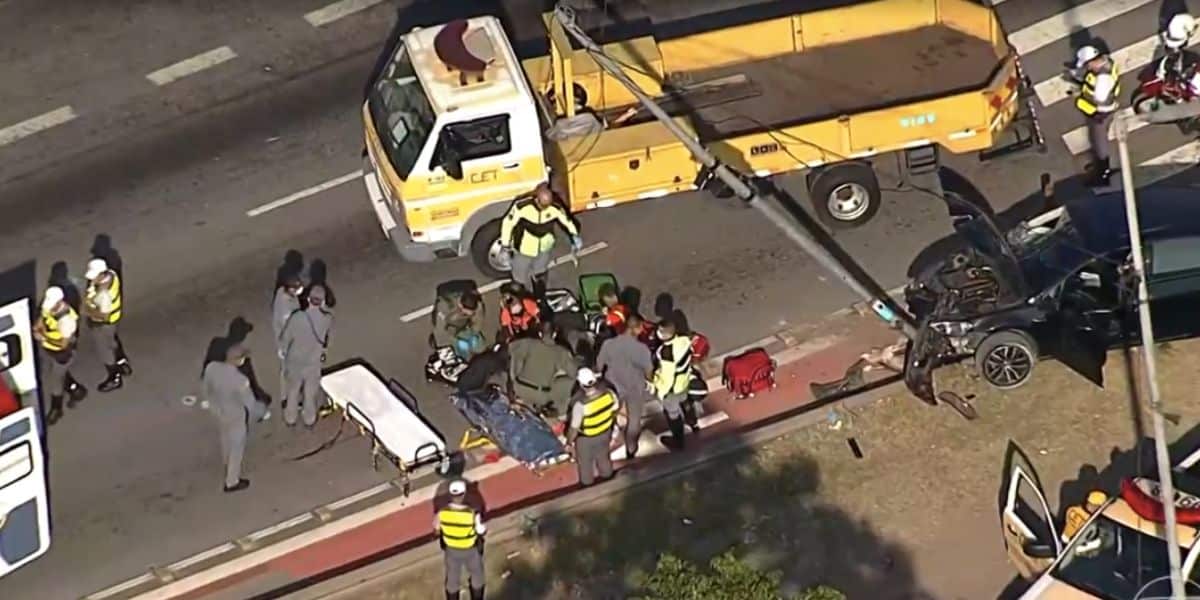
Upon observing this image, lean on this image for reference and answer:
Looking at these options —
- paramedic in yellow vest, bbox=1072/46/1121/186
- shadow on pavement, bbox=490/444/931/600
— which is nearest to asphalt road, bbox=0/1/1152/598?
paramedic in yellow vest, bbox=1072/46/1121/186

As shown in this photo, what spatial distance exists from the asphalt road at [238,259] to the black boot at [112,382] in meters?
0.15

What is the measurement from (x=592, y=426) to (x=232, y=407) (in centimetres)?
377

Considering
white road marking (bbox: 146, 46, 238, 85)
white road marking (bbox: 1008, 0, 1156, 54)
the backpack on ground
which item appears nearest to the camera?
the backpack on ground

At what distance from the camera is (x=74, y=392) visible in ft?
80.2

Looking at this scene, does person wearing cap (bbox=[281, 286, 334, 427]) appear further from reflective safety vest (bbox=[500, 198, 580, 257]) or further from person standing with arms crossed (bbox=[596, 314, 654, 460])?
person standing with arms crossed (bbox=[596, 314, 654, 460])

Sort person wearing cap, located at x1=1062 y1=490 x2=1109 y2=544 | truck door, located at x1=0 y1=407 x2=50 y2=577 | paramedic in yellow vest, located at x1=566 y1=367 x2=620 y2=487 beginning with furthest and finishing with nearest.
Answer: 1. truck door, located at x1=0 y1=407 x2=50 y2=577
2. paramedic in yellow vest, located at x1=566 y1=367 x2=620 y2=487
3. person wearing cap, located at x1=1062 y1=490 x2=1109 y2=544

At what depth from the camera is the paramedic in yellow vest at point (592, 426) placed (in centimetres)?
2192

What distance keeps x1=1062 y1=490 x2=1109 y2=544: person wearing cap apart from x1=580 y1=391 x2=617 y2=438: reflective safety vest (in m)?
4.68

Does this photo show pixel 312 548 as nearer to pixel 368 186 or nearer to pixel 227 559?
pixel 227 559

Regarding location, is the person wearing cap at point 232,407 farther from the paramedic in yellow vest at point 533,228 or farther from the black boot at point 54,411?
the paramedic in yellow vest at point 533,228

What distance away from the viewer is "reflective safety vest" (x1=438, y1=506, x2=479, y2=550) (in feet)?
67.9

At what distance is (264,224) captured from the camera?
26.8 m

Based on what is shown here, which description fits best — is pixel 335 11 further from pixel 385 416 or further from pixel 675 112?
pixel 385 416

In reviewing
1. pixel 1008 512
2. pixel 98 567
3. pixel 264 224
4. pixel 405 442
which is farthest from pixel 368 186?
pixel 1008 512
